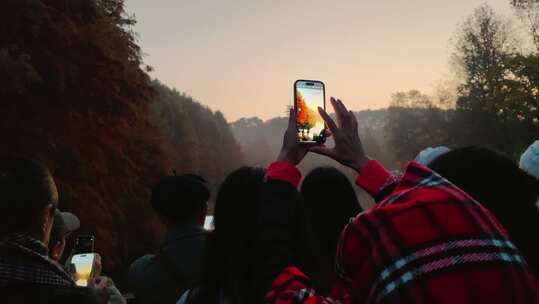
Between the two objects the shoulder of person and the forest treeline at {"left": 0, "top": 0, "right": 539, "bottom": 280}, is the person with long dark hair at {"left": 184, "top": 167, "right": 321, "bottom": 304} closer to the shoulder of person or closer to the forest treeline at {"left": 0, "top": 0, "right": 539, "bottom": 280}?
the shoulder of person

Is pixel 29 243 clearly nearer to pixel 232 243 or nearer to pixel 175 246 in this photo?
pixel 232 243

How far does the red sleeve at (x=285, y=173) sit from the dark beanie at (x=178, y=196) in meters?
1.46

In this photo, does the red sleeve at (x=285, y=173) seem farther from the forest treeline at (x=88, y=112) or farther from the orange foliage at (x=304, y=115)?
the forest treeline at (x=88, y=112)

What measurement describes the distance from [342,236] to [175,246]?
1821 mm

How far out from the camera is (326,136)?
221 cm

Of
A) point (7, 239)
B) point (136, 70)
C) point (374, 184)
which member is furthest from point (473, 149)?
point (136, 70)

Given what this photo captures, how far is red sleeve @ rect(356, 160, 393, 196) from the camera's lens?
173 centimetres

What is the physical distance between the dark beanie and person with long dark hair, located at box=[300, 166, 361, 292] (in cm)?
66

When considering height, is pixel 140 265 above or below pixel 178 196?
below

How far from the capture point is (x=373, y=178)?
69.0 inches

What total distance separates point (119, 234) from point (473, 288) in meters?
20.0

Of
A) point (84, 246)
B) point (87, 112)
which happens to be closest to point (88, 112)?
point (87, 112)

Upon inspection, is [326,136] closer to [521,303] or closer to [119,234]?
[521,303]

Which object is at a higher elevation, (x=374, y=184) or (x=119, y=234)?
(x=374, y=184)
